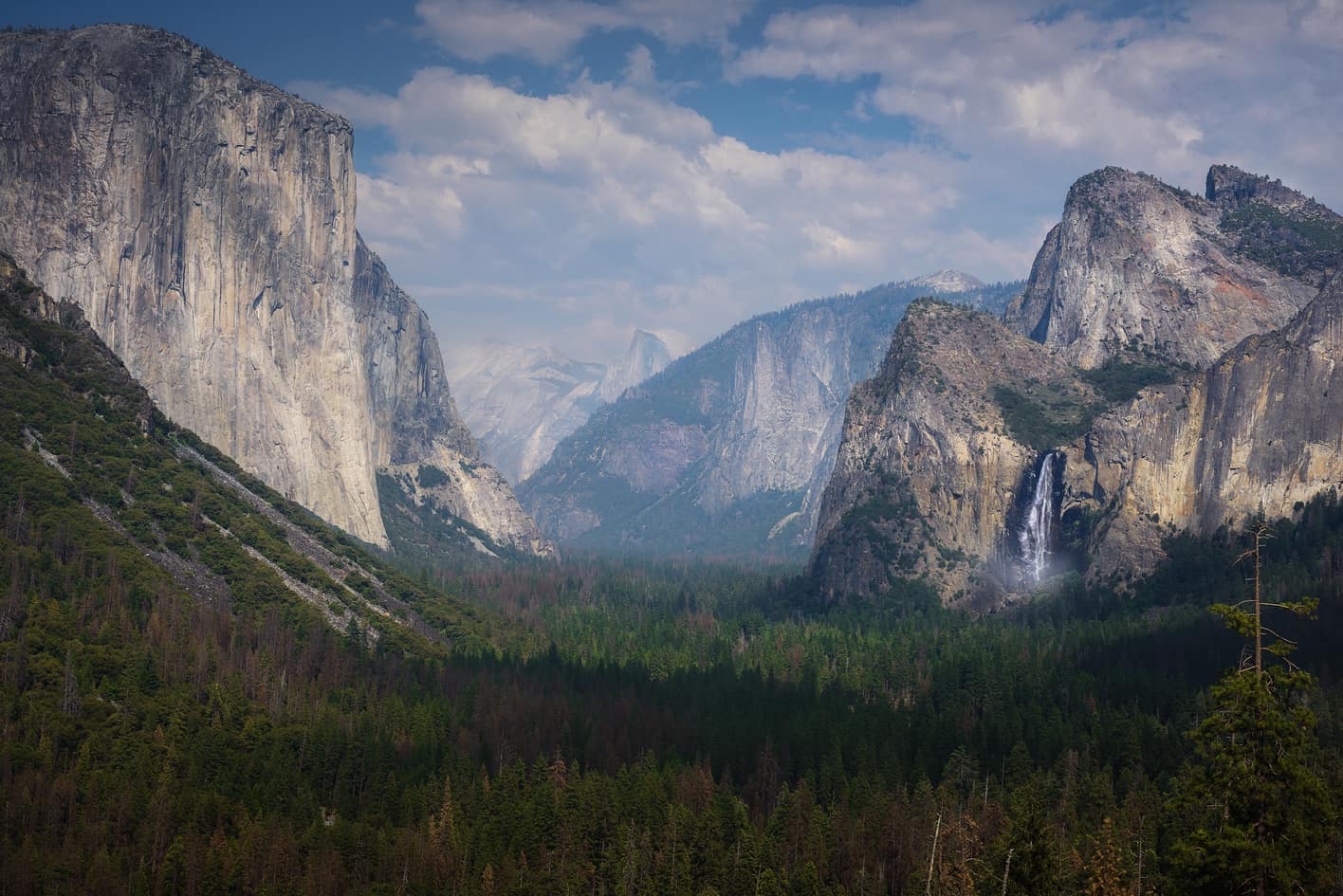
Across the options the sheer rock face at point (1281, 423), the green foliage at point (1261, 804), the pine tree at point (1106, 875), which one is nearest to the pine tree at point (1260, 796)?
the green foliage at point (1261, 804)

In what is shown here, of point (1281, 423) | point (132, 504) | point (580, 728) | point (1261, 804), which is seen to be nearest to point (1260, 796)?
point (1261, 804)

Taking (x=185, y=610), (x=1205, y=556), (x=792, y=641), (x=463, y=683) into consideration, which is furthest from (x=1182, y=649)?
(x=185, y=610)

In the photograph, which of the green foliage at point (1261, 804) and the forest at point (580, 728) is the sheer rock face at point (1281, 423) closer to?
the forest at point (580, 728)

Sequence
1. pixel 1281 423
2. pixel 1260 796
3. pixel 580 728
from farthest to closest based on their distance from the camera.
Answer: pixel 1281 423, pixel 580 728, pixel 1260 796

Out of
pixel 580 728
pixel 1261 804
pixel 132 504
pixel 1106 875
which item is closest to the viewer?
pixel 1261 804

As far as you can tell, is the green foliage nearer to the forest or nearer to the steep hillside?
the forest

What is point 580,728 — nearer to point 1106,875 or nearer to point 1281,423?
point 1106,875

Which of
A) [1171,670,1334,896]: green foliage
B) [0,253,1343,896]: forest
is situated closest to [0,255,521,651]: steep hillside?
[0,253,1343,896]: forest

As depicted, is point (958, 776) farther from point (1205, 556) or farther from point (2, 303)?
point (2, 303)
